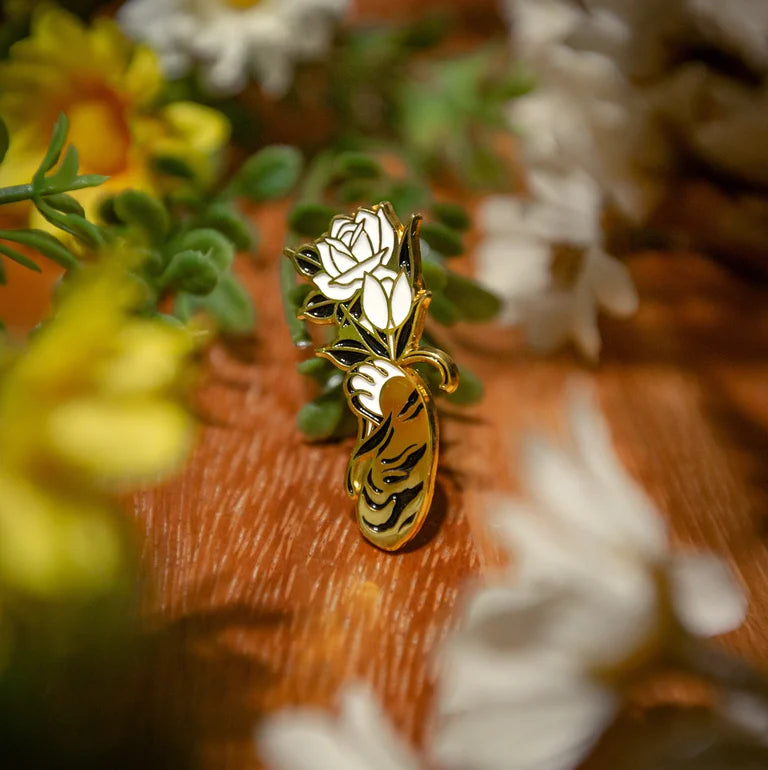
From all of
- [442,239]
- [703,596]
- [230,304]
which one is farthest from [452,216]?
[703,596]

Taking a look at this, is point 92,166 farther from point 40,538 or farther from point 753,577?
point 753,577

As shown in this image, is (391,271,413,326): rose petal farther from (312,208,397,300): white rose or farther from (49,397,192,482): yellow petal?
(49,397,192,482): yellow petal

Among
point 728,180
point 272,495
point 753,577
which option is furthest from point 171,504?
point 728,180

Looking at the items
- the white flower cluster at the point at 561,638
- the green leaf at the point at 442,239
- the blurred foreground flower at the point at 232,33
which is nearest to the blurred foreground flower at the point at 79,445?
the white flower cluster at the point at 561,638

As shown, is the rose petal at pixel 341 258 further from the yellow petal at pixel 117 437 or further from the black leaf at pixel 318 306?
the yellow petal at pixel 117 437

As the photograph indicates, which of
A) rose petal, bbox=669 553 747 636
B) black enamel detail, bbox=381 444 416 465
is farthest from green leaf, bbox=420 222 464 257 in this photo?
rose petal, bbox=669 553 747 636

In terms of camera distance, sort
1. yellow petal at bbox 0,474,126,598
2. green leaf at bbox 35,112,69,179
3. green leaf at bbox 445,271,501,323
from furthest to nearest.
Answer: green leaf at bbox 445,271,501,323 → green leaf at bbox 35,112,69,179 → yellow petal at bbox 0,474,126,598
